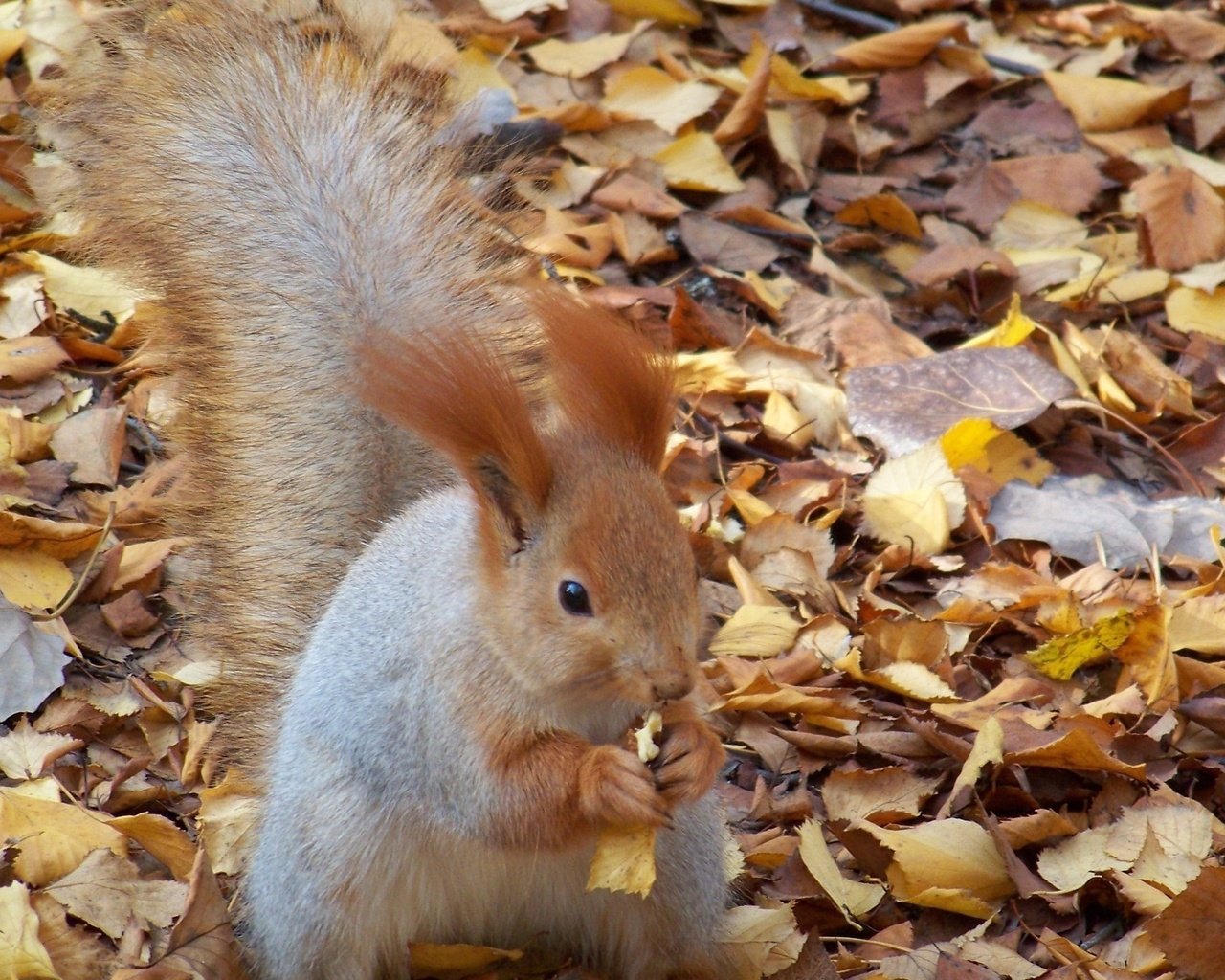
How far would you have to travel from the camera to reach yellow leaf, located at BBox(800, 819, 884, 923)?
192cm

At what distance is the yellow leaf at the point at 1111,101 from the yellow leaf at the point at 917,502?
1146 mm

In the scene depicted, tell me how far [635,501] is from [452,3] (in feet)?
6.42

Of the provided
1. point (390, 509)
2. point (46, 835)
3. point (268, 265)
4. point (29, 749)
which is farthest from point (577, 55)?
point (46, 835)

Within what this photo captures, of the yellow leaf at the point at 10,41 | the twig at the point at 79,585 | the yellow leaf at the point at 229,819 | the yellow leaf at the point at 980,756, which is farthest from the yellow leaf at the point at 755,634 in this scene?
the yellow leaf at the point at 10,41

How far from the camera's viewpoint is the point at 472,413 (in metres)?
1.52

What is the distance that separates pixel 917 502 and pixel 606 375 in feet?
3.44

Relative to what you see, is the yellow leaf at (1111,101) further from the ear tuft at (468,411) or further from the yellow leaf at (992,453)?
the ear tuft at (468,411)

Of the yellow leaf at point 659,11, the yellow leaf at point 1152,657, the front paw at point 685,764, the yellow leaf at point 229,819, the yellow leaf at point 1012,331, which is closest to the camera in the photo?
the front paw at point 685,764

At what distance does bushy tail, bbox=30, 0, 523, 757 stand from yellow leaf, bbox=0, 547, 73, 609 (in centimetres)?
21

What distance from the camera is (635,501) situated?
154cm

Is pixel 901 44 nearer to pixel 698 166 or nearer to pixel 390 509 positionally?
pixel 698 166

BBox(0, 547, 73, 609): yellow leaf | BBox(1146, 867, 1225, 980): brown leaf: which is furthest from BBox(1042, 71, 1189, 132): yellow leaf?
BBox(0, 547, 73, 609): yellow leaf

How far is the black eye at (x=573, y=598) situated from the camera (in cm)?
151

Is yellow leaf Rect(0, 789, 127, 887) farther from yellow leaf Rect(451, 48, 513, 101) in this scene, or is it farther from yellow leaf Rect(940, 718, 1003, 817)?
yellow leaf Rect(451, 48, 513, 101)
